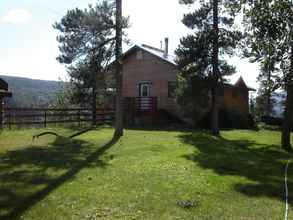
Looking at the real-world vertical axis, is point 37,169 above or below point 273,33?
below

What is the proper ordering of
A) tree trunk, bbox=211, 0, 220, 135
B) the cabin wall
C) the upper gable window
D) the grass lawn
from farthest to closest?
the upper gable window
the cabin wall
tree trunk, bbox=211, 0, 220, 135
the grass lawn

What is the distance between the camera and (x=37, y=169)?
797cm

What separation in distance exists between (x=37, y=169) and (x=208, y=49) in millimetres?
12870

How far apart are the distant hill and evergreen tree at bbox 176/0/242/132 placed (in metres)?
27.2

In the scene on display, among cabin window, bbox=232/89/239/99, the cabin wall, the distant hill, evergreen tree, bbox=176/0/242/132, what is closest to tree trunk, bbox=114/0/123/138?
evergreen tree, bbox=176/0/242/132

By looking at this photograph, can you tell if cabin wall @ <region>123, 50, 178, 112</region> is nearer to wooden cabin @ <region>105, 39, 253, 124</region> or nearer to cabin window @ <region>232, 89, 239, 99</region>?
wooden cabin @ <region>105, 39, 253, 124</region>

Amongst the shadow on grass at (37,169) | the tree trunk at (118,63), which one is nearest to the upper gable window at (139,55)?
the tree trunk at (118,63)

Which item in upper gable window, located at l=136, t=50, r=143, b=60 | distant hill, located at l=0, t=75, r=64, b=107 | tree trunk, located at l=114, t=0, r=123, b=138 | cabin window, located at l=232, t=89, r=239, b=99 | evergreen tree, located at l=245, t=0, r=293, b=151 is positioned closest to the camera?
evergreen tree, located at l=245, t=0, r=293, b=151

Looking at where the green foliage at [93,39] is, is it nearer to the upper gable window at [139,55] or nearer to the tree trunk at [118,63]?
the tree trunk at [118,63]

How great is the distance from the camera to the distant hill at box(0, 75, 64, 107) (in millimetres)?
48031

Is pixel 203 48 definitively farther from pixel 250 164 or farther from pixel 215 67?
pixel 250 164

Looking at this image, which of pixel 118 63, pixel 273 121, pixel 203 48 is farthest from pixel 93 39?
pixel 273 121

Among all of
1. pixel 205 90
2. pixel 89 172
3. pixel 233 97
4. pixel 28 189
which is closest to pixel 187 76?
pixel 205 90

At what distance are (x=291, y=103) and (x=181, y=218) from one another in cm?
1020
